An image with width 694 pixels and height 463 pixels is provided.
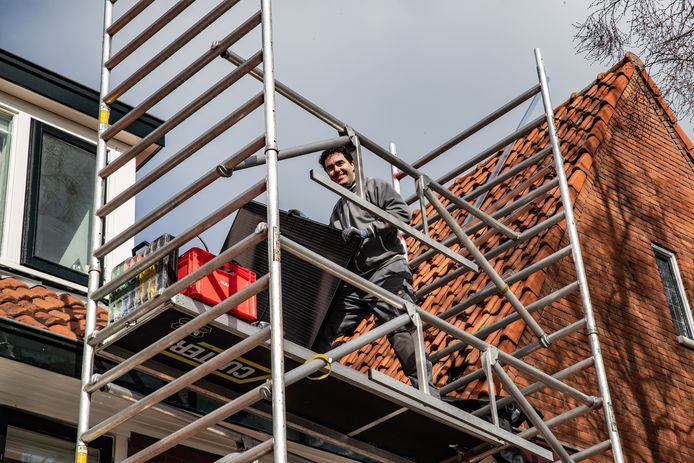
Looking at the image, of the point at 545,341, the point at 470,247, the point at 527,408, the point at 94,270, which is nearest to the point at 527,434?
the point at 527,408

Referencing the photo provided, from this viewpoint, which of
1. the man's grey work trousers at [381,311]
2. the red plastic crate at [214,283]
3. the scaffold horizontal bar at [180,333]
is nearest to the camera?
the scaffold horizontal bar at [180,333]

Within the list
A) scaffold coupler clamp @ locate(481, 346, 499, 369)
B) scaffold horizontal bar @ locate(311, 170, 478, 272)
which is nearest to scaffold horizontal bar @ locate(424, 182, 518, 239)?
scaffold horizontal bar @ locate(311, 170, 478, 272)

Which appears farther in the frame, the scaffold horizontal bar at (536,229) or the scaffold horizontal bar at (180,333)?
the scaffold horizontal bar at (536,229)

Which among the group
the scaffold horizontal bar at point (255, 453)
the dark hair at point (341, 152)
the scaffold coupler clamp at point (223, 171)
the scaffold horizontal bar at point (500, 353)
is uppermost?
the dark hair at point (341, 152)

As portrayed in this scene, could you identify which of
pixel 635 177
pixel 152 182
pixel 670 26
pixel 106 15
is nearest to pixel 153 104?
pixel 152 182

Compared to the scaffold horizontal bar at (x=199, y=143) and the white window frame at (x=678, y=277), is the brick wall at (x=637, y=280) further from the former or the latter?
the scaffold horizontal bar at (x=199, y=143)

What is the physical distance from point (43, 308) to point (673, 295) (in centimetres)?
779

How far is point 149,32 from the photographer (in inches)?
306

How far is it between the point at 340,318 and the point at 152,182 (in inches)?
67.4

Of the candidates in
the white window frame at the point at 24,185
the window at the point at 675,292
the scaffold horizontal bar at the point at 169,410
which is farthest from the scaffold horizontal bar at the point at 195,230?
the window at the point at 675,292

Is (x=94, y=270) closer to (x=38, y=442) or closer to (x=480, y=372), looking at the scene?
(x=38, y=442)

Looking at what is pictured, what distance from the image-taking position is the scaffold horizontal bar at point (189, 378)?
5902 millimetres

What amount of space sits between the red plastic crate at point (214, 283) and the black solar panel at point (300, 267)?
0.44 m

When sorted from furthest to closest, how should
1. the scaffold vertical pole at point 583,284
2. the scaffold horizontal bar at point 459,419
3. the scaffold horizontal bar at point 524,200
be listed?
the scaffold horizontal bar at point 524,200, the scaffold vertical pole at point 583,284, the scaffold horizontal bar at point 459,419
